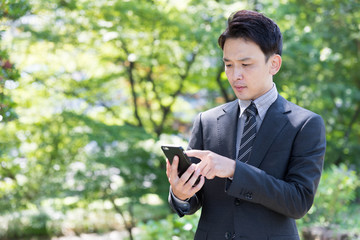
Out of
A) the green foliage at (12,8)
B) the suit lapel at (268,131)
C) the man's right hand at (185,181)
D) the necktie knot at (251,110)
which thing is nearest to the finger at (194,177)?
the man's right hand at (185,181)

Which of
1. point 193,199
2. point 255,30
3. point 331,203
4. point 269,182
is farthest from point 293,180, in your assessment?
point 331,203

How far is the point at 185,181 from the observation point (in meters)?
1.88

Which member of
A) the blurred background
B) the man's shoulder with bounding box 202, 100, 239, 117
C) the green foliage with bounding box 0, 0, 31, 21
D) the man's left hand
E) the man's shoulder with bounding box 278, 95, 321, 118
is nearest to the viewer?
the man's left hand

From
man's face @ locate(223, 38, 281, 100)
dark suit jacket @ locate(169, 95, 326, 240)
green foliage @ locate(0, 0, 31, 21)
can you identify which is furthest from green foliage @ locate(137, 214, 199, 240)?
green foliage @ locate(0, 0, 31, 21)

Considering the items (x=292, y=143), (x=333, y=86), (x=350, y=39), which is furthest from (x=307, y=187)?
(x=350, y=39)

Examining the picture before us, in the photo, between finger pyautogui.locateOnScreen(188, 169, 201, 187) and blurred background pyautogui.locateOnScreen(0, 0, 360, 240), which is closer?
finger pyautogui.locateOnScreen(188, 169, 201, 187)

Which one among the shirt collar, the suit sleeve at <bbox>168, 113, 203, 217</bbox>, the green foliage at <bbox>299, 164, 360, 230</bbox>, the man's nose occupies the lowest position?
the green foliage at <bbox>299, 164, 360, 230</bbox>

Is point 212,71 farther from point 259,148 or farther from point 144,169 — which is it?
point 259,148

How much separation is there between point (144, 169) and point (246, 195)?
6.24 metres

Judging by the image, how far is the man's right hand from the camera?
1864 mm

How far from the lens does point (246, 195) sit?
1.83 m

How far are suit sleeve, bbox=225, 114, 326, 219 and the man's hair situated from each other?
13.8 inches

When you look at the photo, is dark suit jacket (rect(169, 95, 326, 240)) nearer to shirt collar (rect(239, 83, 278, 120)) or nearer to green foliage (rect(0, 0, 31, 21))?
shirt collar (rect(239, 83, 278, 120))

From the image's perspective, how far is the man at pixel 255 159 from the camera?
71.6 inches
